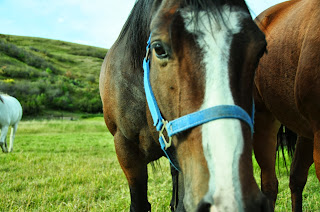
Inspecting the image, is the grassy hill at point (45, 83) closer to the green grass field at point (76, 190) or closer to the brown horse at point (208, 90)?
the green grass field at point (76, 190)

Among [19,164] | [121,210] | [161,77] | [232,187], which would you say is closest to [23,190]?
[121,210]

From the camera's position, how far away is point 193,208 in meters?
1.04

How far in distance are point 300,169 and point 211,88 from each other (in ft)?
8.36

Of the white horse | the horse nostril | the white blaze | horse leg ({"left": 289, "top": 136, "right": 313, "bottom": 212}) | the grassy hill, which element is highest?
the white blaze

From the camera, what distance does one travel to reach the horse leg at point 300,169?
9.76 ft

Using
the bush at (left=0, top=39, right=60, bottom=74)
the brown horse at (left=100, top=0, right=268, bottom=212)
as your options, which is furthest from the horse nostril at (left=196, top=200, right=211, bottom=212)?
the bush at (left=0, top=39, right=60, bottom=74)

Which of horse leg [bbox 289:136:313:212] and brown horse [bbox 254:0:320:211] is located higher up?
brown horse [bbox 254:0:320:211]

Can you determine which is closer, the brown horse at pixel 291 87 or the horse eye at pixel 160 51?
the horse eye at pixel 160 51

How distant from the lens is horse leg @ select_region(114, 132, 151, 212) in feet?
7.87

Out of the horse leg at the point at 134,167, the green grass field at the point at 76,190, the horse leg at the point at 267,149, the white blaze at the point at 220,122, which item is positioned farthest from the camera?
the green grass field at the point at 76,190

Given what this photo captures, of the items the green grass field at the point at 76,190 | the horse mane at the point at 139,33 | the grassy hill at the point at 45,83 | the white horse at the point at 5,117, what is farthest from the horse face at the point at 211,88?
the grassy hill at the point at 45,83

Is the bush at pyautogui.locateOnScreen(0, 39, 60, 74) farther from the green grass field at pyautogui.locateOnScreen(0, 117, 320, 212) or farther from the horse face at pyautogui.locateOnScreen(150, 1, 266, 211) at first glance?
the horse face at pyautogui.locateOnScreen(150, 1, 266, 211)

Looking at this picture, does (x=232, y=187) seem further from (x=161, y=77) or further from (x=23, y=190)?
(x=23, y=190)

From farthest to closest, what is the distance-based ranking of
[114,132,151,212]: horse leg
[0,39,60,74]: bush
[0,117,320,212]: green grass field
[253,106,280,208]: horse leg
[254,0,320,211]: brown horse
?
[0,39,60,74]: bush < [0,117,320,212]: green grass field < [253,106,280,208]: horse leg < [114,132,151,212]: horse leg < [254,0,320,211]: brown horse
